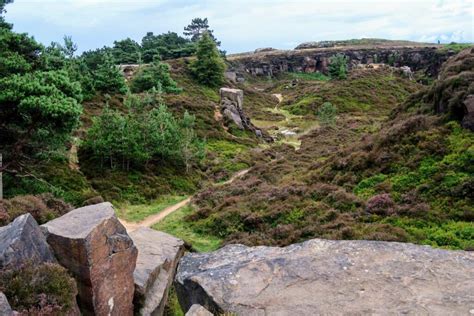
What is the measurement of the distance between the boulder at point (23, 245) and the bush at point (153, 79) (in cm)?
4833

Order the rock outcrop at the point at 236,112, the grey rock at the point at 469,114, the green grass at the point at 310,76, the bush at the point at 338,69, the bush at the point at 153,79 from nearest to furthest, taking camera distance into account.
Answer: the grey rock at the point at 469,114 → the rock outcrop at the point at 236,112 → the bush at the point at 153,79 → the bush at the point at 338,69 → the green grass at the point at 310,76

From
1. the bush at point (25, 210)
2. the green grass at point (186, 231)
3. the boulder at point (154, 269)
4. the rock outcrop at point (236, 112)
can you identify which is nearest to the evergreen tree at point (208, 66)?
the rock outcrop at point (236, 112)

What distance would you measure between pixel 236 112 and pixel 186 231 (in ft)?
116

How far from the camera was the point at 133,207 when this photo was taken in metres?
26.6

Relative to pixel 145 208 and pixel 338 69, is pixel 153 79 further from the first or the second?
pixel 338 69

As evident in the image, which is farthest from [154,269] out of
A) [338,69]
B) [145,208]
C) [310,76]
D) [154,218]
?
[310,76]

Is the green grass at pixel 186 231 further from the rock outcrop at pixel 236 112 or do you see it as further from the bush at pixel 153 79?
the bush at pixel 153 79

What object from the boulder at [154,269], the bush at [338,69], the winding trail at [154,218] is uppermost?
the bush at [338,69]

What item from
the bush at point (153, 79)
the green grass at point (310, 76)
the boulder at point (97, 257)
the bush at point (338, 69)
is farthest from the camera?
the green grass at point (310, 76)

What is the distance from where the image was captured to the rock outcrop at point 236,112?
178 ft

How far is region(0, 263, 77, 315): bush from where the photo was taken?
8.20m

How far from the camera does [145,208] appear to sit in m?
26.5

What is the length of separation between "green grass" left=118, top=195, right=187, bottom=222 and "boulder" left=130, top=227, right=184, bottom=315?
30.9 feet

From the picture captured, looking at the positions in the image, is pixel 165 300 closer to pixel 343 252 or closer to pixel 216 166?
pixel 343 252
